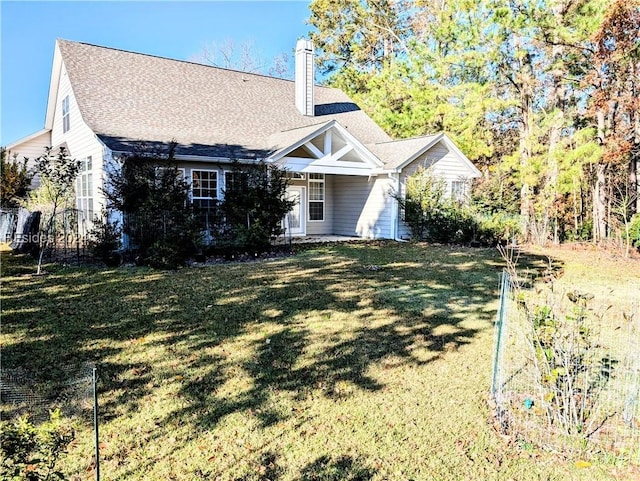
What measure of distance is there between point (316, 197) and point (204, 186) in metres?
5.49

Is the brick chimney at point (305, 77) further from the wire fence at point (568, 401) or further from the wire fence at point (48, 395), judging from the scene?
the wire fence at point (568, 401)

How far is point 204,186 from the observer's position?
46.4 ft

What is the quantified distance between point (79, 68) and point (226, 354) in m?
14.7

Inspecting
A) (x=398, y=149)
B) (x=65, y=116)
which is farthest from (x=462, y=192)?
(x=65, y=116)

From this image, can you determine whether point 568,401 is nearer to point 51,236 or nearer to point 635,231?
point 635,231

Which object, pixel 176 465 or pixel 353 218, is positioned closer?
pixel 176 465

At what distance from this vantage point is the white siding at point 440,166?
16781 millimetres

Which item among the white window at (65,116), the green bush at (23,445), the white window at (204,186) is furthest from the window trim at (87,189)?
the green bush at (23,445)

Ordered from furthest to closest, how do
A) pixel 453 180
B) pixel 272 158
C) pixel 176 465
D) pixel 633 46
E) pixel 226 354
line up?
pixel 453 180, pixel 272 158, pixel 633 46, pixel 226 354, pixel 176 465

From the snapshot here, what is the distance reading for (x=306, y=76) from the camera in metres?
19.1

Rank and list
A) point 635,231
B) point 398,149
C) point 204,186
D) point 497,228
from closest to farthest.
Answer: point 635,231 < point 204,186 < point 497,228 < point 398,149

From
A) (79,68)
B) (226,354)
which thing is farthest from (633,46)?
(79,68)

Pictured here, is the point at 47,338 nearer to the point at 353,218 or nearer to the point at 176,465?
the point at 176,465

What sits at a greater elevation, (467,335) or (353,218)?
(353,218)
